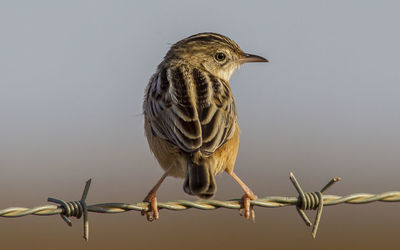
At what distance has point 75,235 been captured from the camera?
61.1ft

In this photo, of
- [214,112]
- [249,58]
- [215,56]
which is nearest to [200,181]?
[214,112]

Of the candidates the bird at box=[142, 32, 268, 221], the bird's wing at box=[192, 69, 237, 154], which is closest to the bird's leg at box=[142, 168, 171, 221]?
the bird at box=[142, 32, 268, 221]

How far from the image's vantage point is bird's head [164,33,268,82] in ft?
32.6

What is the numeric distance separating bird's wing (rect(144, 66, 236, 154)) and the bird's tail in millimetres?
174

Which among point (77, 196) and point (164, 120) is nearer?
point (164, 120)

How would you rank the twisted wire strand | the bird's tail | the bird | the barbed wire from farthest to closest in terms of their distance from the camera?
the bird < the bird's tail < the twisted wire strand < the barbed wire

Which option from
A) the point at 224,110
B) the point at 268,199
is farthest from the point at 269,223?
the point at 268,199

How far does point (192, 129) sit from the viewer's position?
22.7 feet

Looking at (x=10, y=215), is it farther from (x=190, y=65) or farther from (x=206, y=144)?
(x=190, y=65)

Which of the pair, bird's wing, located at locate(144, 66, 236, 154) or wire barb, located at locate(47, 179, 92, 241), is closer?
wire barb, located at locate(47, 179, 92, 241)

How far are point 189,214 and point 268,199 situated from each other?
50.8 ft

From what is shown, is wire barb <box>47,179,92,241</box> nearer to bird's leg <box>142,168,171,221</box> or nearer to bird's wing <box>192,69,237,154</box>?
bird's leg <box>142,168,171,221</box>

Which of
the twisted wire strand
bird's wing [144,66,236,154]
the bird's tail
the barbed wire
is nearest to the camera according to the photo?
the barbed wire

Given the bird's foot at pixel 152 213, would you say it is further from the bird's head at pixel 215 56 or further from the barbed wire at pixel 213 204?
the bird's head at pixel 215 56
